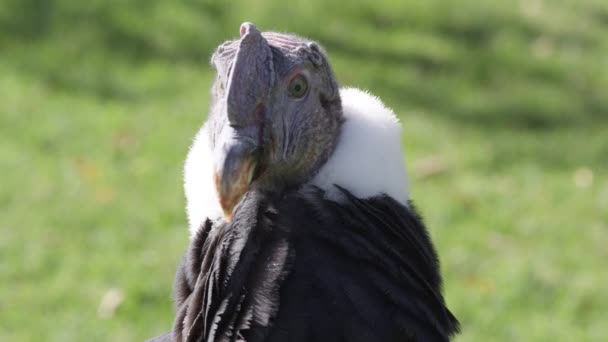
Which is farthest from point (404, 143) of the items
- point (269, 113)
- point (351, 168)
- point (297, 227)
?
point (269, 113)

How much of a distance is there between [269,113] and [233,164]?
290 mm

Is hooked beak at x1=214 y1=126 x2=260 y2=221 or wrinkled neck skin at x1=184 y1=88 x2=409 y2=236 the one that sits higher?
wrinkled neck skin at x1=184 y1=88 x2=409 y2=236

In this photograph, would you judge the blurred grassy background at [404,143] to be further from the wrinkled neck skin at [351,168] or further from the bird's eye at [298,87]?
the bird's eye at [298,87]

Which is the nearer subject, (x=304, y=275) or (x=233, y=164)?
(x=233, y=164)

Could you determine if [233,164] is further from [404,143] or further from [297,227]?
[404,143]

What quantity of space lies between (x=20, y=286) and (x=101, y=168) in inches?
64.9

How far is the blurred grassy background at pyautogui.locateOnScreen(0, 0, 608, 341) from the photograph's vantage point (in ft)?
22.7

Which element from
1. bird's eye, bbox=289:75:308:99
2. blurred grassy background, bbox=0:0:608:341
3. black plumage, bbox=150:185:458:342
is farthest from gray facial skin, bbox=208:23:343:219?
blurred grassy background, bbox=0:0:608:341

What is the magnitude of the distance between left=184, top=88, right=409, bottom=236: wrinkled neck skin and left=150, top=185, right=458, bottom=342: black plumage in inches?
1.8

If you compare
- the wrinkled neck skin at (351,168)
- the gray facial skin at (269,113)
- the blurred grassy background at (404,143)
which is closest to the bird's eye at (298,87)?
the gray facial skin at (269,113)

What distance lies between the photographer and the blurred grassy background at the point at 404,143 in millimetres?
6930

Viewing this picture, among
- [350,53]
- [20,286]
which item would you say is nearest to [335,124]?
[20,286]

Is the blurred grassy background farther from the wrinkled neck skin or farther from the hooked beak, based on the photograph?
the hooked beak

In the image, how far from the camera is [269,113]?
3.15m
